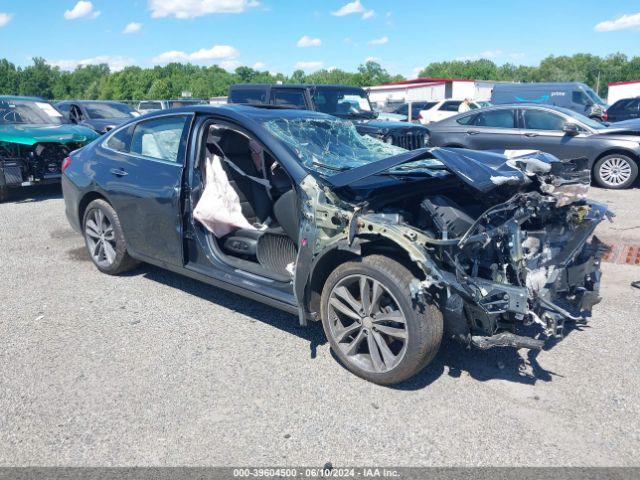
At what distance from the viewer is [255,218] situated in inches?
188

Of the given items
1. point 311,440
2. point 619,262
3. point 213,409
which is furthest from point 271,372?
point 619,262

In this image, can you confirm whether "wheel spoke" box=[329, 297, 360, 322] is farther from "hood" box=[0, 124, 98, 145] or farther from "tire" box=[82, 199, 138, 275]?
"hood" box=[0, 124, 98, 145]

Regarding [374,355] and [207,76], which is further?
[207,76]

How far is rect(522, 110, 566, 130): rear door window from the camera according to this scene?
33.8 feet

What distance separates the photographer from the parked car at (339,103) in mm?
9648

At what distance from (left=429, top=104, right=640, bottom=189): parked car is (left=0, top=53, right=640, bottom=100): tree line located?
64095 mm

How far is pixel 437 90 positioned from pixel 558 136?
1395 inches

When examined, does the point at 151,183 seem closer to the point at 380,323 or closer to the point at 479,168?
the point at 380,323

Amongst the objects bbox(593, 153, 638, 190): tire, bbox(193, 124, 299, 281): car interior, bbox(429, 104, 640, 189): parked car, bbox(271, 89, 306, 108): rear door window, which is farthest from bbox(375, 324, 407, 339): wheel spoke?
bbox(593, 153, 638, 190): tire

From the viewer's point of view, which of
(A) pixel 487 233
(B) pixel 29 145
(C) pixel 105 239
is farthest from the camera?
(B) pixel 29 145

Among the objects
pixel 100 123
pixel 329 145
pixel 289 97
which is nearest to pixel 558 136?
pixel 289 97

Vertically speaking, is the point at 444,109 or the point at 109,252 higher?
the point at 444,109

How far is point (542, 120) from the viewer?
10.5 metres

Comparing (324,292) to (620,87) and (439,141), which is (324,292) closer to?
(439,141)
